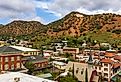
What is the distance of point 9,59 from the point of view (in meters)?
42.3

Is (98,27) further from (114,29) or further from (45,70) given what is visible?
(45,70)

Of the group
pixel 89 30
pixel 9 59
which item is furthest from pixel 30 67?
pixel 89 30

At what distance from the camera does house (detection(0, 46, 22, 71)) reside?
41750 mm

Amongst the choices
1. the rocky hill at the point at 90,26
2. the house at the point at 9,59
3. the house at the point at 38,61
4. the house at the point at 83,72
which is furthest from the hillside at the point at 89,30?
the house at the point at 9,59

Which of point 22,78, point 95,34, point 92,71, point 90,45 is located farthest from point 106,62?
point 95,34

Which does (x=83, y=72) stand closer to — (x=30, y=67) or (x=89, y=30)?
(x=30, y=67)

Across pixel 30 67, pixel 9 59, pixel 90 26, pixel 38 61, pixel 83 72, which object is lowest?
pixel 83 72

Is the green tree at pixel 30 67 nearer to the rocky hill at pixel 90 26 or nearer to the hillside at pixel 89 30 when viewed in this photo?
the hillside at pixel 89 30

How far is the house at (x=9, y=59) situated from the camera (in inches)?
1644

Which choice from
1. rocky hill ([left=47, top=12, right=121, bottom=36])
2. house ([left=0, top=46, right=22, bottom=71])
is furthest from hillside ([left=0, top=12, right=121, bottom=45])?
house ([left=0, top=46, right=22, bottom=71])

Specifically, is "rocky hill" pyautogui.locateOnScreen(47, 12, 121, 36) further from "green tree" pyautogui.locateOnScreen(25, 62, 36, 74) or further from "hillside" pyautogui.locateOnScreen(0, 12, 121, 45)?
"green tree" pyautogui.locateOnScreen(25, 62, 36, 74)

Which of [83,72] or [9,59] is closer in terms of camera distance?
[9,59]

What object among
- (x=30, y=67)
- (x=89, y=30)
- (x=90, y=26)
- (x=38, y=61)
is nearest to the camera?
(x=30, y=67)

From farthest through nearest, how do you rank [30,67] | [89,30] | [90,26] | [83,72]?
[90,26]
[89,30]
[30,67]
[83,72]
